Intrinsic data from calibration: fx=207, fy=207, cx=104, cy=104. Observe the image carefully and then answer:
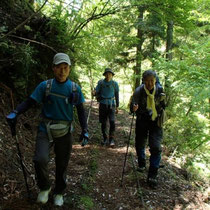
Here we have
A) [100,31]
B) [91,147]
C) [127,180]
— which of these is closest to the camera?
[127,180]

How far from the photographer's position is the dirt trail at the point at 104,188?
3711mm

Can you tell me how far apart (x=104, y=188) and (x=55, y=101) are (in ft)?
8.21

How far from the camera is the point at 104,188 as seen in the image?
15.5 ft

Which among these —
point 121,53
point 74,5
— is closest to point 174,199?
point 74,5

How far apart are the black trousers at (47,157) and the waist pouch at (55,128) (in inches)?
2.9

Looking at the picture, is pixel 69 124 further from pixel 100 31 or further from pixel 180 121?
pixel 180 121

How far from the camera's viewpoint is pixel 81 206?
3768 millimetres

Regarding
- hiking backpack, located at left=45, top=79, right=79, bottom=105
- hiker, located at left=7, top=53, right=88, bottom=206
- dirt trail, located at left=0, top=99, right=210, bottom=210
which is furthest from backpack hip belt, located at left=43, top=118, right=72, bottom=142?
dirt trail, located at left=0, top=99, right=210, bottom=210

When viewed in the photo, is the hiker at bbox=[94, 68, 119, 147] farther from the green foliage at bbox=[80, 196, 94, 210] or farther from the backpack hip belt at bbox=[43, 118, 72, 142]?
the backpack hip belt at bbox=[43, 118, 72, 142]

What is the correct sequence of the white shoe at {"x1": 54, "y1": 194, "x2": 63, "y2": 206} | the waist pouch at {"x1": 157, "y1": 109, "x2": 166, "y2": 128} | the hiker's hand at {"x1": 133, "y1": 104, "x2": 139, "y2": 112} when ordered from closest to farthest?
the white shoe at {"x1": 54, "y1": 194, "x2": 63, "y2": 206}
the waist pouch at {"x1": 157, "y1": 109, "x2": 166, "y2": 128}
the hiker's hand at {"x1": 133, "y1": 104, "x2": 139, "y2": 112}

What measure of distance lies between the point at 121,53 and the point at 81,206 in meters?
16.4

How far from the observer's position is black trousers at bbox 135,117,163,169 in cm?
485

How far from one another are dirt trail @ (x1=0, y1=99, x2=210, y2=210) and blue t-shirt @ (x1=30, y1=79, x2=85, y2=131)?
1.29 metres

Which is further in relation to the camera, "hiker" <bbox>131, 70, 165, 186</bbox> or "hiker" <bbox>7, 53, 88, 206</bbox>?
"hiker" <bbox>131, 70, 165, 186</bbox>
